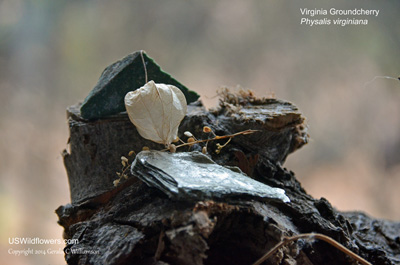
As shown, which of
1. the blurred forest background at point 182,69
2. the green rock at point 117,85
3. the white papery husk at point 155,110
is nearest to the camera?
the white papery husk at point 155,110

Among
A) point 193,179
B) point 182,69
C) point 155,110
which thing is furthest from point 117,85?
point 182,69

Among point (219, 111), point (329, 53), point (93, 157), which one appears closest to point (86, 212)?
point (93, 157)

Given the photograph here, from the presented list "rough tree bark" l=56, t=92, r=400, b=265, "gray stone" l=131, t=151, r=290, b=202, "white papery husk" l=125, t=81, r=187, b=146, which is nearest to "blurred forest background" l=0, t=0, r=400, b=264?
"rough tree bark" l=56, t=92, r=400, b=265

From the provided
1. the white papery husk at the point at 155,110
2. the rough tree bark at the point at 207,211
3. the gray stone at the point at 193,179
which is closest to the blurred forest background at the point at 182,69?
Answer: the rough tree bark at the point at 207,211

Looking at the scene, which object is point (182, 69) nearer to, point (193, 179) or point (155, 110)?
point (155, 110)

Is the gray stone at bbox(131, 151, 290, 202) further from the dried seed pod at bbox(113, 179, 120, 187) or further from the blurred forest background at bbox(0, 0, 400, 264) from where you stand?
the blurred forest background at bbox(0, 0, 400, 264)

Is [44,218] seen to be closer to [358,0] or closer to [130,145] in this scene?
[130,145]

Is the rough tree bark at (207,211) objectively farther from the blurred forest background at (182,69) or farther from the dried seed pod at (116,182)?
the blurred forest background at (182,69)
